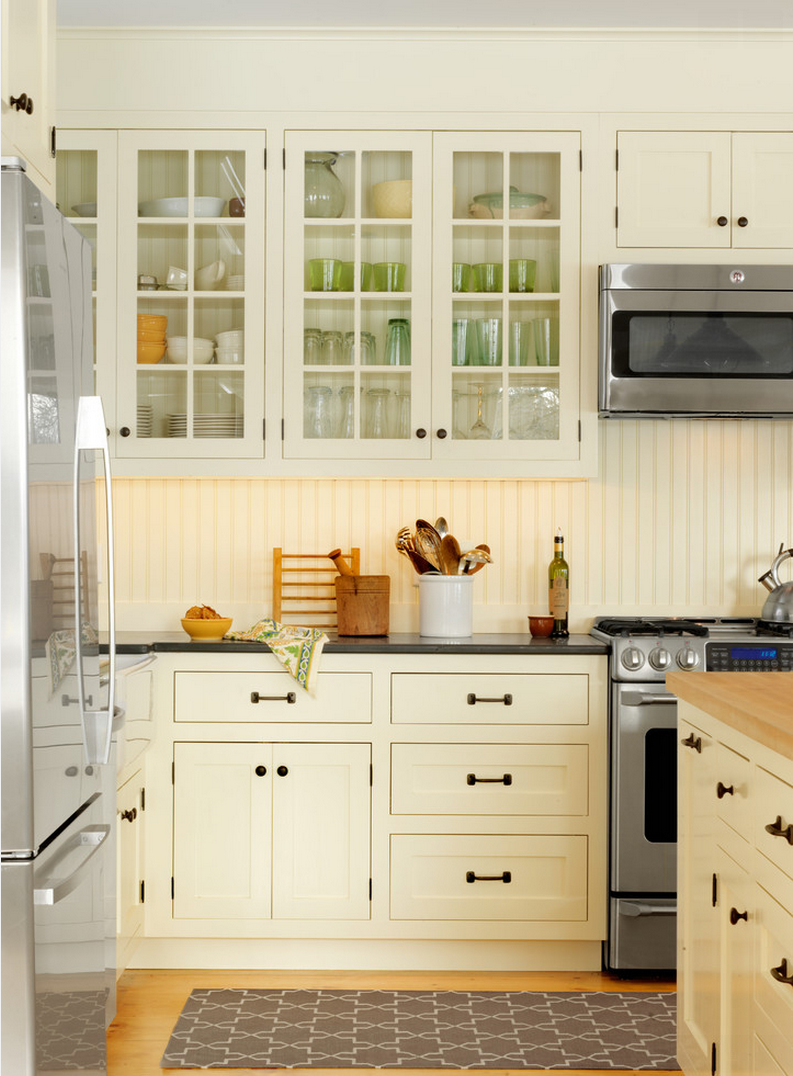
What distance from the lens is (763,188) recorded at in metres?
3.27

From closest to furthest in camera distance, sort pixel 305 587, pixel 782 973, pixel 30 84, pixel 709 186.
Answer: pixel 782 973, pixel 30 84, pixel 709 186, pixel 305 587

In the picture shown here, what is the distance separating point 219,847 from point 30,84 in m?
2.02

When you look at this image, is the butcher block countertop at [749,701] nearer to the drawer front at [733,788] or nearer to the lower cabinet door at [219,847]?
the drawer front at [733,788]

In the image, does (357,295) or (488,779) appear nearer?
(488,779)

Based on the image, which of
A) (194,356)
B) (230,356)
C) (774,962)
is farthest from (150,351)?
(774,962)

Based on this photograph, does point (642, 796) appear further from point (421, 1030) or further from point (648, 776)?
point (421, 1030)

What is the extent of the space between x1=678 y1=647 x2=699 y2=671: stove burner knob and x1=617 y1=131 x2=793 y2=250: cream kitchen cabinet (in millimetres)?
1252

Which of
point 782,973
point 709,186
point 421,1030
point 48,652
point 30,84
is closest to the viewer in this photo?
point 782,973

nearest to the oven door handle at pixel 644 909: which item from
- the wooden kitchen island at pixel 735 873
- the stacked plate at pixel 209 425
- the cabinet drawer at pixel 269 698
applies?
the wooden kitchen island at pixel 735 873

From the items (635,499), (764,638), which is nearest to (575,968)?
(764,638)

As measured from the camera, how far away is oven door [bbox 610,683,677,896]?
9.77ft

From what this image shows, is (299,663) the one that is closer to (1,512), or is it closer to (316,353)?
(316,353)

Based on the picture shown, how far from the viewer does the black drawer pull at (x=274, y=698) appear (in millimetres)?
3033

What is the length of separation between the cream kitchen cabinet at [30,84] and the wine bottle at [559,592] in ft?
6.32
